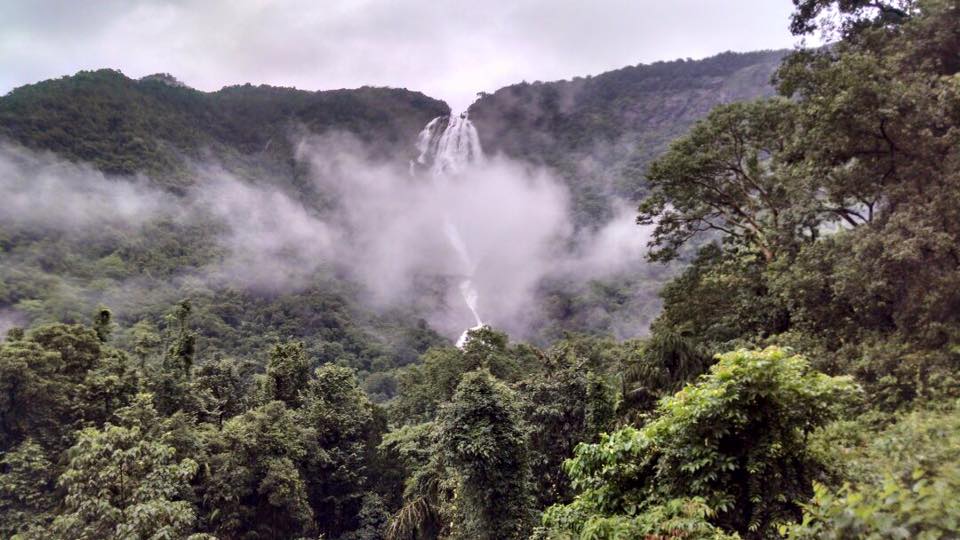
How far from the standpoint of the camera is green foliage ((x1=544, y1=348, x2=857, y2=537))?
194 inches

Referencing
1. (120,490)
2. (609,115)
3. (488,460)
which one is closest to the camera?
(120,490)

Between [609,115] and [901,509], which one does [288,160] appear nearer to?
[609,115]

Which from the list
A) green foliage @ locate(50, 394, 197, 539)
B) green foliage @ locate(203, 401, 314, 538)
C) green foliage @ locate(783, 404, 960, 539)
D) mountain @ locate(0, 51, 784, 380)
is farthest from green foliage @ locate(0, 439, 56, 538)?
mountain @ locate(0, 51, 784, 380)

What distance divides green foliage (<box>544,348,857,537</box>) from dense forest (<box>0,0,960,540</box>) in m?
0.02

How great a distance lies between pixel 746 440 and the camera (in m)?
5.21

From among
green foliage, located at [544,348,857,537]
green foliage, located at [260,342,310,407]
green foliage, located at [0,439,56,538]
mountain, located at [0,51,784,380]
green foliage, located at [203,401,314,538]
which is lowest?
green foliage, located at [544,348,857,537]

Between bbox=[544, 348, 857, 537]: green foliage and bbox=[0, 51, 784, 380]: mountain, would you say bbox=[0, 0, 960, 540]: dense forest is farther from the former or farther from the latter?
bbox=[0, 51, 784, 380]: mountain

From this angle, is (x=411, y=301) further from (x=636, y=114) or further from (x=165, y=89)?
(x=165, y=89)

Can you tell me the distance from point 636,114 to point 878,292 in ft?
378

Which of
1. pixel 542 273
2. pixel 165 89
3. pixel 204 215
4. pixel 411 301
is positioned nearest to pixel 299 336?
pixel 411 301

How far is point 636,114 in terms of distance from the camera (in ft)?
380

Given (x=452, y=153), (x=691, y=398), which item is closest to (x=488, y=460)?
(x=691, y=398)

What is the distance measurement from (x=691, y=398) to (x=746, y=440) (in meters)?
0.60

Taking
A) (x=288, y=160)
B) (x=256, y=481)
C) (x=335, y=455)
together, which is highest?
(x=288, y=160)
